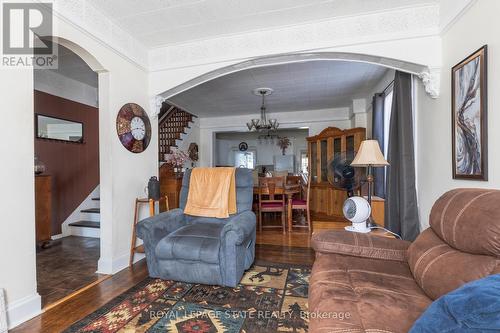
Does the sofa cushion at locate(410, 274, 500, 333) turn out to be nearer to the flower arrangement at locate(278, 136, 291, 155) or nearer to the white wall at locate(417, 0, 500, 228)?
the white wall at locate(417, 0, 500, 228)

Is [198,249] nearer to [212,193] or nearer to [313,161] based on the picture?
[212,193]

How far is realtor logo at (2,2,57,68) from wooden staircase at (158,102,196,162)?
3.03 meters

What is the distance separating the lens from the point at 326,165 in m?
4.97

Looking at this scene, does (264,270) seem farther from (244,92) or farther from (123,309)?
(244,92)

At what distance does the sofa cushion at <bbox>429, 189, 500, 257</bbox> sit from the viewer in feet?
3.19

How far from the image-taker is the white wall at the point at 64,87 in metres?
3.36

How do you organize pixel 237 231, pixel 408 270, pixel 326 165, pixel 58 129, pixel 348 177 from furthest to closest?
pixel 326 165, pixel 58 129, pixel 348 177, pixel 237 231, pixel 408 270

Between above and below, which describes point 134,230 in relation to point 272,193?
below

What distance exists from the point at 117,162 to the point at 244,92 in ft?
8.53

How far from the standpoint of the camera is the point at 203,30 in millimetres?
2514

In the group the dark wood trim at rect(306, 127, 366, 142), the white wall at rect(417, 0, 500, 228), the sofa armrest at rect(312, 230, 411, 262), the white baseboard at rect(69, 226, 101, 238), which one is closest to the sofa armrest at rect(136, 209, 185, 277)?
the sofa armrest at rect(312, 230, 411, 262)

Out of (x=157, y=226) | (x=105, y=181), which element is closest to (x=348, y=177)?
(x=157, y=226)

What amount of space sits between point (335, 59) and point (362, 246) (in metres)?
1.84

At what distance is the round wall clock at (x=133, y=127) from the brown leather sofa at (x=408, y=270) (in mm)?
2229
